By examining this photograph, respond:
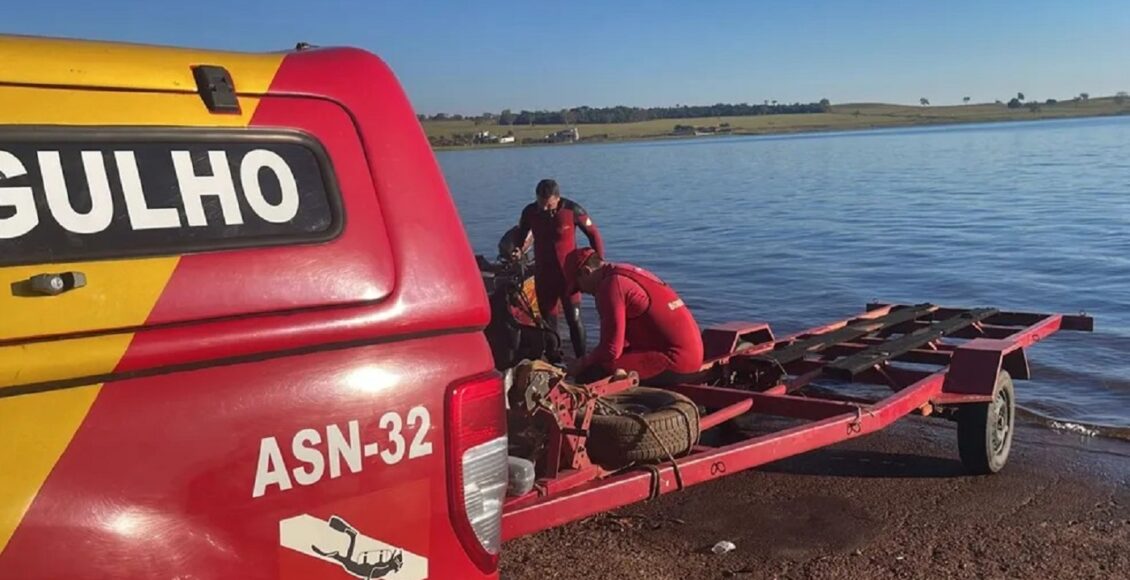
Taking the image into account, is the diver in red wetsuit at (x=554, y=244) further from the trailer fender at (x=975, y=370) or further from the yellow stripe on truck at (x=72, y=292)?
the yellow stripe on truck at (x=72, y=292)

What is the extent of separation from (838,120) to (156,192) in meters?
159

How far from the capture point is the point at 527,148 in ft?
420

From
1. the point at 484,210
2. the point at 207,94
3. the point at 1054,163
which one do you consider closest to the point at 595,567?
the point at 207,94

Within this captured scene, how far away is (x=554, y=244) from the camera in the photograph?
378 inches

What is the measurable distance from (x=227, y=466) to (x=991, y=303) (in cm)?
1365

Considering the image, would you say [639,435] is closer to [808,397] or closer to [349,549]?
[808,397]

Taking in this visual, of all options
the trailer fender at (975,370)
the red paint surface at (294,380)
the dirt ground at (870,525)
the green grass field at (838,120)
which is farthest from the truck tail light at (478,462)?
the green grass field at (838,120)

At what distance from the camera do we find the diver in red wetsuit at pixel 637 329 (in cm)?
607

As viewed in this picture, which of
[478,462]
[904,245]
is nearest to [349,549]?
[478,462]

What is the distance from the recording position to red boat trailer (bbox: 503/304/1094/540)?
Result: 14.9 feet

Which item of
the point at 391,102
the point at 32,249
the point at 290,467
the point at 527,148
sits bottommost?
the point at 527,148

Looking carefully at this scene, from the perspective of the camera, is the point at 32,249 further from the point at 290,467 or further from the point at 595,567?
the point at 595,567

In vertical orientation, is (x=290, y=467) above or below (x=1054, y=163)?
above

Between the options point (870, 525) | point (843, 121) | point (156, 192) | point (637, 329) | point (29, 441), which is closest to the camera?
point (29, 441)
